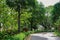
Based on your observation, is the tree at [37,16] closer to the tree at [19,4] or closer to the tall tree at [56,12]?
the tall tree at [56,12]

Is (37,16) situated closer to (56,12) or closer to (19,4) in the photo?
(56,12)

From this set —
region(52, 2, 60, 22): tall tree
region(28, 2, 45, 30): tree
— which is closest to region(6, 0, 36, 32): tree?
region(28, 2, 45, 30): tree

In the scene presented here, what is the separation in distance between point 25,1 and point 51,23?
2845 centimetres

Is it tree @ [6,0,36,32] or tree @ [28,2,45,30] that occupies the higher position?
tree @ [6,0,36,32]

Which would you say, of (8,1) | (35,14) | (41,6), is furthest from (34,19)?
(8,1)

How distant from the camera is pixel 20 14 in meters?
36.2

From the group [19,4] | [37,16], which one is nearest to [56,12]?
[37,16]

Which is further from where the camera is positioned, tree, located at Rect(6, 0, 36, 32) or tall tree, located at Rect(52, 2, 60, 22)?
tall tree, located at Rect(52, 2, 60, 22)

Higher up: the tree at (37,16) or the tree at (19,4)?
the tree at (19,4)

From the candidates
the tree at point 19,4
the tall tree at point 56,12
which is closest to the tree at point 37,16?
the tall tree at point 56,12

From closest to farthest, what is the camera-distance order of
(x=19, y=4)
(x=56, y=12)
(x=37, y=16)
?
(x=19, y=4) < (x=37, y=16) < (x=56, y=12)

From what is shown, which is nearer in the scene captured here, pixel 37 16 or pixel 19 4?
pixel 19 4

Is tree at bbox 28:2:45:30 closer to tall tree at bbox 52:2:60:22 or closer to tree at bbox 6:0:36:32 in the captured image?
tall tree at bbox 52:2:60:22

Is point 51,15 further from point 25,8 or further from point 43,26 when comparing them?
point 25,8
